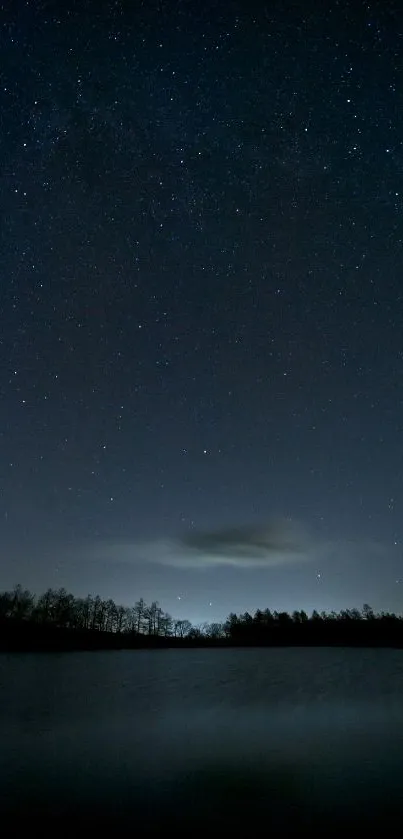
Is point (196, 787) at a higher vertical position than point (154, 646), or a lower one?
higher

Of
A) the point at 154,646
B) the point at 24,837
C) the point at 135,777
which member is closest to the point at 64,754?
the point at 135,777

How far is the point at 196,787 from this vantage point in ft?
48.4

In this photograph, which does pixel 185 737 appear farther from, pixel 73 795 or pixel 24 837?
pixel 24 837

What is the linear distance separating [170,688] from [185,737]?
27.8 metres

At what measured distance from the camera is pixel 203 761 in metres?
18.3

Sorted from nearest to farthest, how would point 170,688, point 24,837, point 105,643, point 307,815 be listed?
point 24,837, point 307,815, point 170,688, point 105,643

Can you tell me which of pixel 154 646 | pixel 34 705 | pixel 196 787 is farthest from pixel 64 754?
pixel 154 646

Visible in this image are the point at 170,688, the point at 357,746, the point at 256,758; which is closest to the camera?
the point at 256,758

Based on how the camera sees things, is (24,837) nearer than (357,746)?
Yes

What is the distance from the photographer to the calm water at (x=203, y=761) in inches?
492

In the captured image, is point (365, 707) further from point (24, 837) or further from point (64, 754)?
point (24, 837)

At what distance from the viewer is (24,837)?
10.6 metres

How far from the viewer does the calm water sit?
12.5 m

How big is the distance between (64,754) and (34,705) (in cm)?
1655
